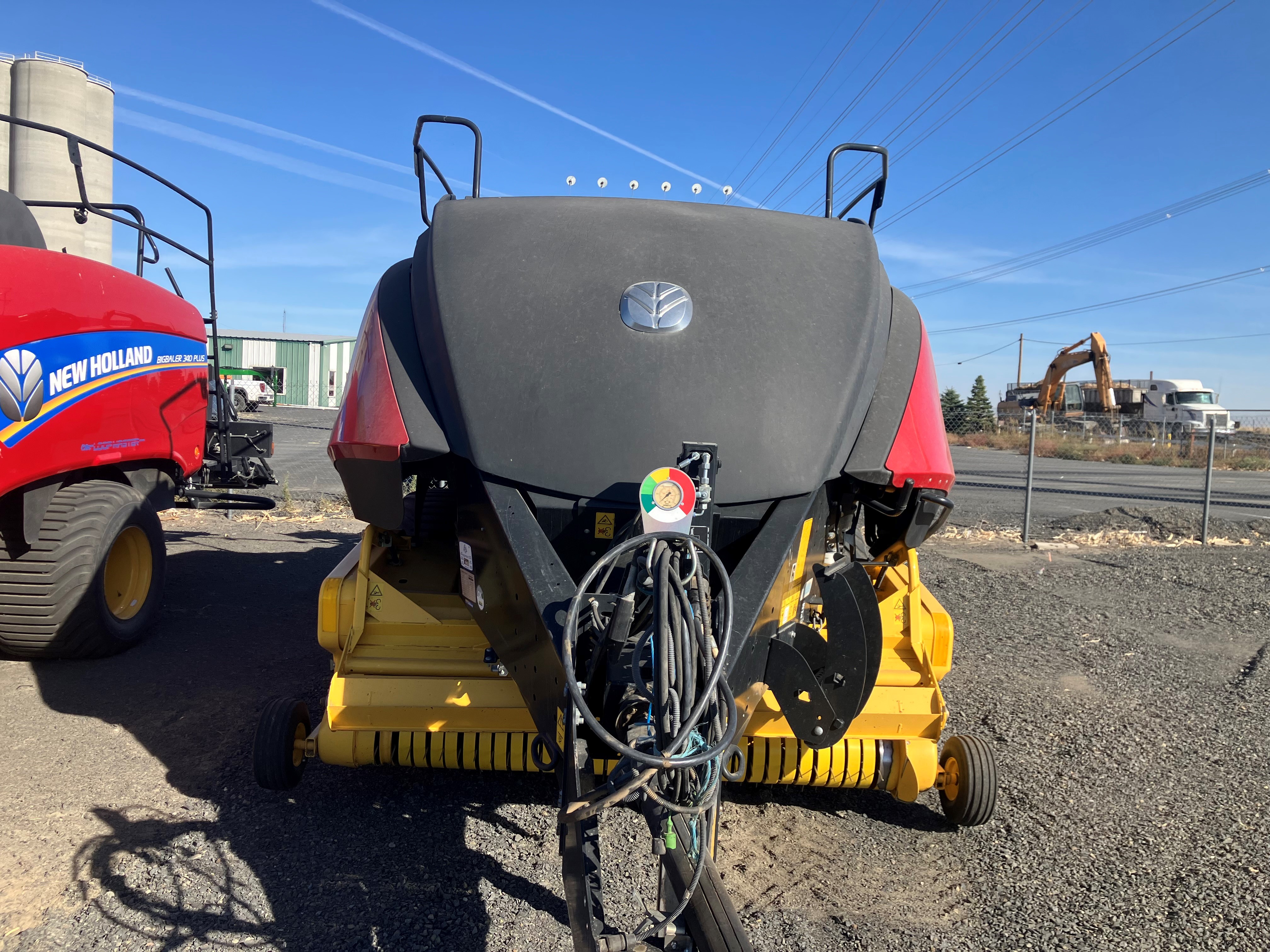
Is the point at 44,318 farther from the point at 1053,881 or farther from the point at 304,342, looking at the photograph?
the point at 304,342

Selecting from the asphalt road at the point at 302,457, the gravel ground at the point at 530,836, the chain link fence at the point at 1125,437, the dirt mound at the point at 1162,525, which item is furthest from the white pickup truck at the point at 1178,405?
the gravel ground at the point at 530,836

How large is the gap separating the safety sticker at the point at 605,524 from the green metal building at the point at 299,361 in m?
45.7

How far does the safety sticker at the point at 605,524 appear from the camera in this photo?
7.95ft

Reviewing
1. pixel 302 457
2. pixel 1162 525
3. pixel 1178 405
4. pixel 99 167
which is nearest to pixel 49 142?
pixel 99 167

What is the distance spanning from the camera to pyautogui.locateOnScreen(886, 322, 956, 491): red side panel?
269 centimetres

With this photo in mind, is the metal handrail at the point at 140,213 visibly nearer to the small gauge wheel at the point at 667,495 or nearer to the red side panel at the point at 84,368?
the red side panel at the point at 84,368

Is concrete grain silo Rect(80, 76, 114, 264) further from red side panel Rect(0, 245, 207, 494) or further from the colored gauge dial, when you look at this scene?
the colored gauge dial

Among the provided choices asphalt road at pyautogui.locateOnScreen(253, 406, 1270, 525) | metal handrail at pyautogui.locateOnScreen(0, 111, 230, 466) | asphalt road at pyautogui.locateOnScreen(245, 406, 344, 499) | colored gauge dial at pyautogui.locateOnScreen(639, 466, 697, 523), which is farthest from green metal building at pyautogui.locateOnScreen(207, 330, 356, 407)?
colored gauge dial at pyautogui.locateOnScreen(639, 466, 697, 523)

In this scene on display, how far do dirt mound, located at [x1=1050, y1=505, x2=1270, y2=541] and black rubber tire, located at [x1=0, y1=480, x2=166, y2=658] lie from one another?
1001 centimetres

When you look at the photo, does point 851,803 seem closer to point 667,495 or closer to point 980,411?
point 667,495

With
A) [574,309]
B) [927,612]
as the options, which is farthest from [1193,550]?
[574,309]

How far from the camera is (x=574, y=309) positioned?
268 cm

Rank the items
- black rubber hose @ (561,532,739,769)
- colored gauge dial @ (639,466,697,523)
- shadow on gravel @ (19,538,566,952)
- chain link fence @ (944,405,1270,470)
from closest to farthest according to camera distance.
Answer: black rubber hose @ (561,532,739,769) → colored gauge dial @ (639,466,697,523) → shadow on gravel @ (19,538,566,952) → chain link fence @ (944,405,1270,470)

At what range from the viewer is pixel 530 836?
314 cm
